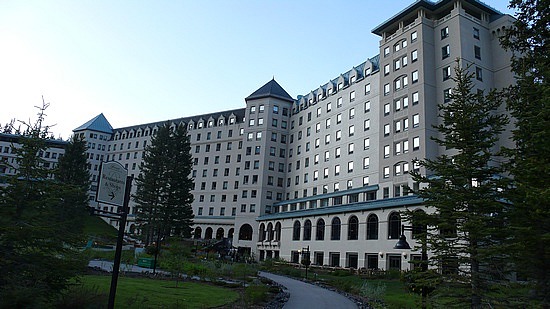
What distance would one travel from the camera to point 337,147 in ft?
213

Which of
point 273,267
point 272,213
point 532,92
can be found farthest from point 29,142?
point 272,213

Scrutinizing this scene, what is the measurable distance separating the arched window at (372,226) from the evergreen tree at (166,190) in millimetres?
28453

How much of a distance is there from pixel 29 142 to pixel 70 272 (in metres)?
4.53

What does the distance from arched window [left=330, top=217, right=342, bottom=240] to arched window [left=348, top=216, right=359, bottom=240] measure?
200cm

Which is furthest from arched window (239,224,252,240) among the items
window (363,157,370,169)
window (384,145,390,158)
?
window (384,145,390,158)

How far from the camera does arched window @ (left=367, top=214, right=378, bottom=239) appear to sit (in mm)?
47406

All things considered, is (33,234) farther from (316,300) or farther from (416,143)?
(416,143)

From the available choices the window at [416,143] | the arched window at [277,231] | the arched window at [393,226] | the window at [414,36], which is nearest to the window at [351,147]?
the window at [416,143]

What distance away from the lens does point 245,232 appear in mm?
76375

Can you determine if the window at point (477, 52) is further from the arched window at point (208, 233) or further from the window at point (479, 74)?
the arched window at point (208, 233)

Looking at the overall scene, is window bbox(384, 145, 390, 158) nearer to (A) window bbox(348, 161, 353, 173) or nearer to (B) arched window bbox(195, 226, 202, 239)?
(A) window bbox(348, 161, 353, 173)

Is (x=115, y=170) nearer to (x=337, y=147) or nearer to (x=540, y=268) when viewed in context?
(x=540, y=268)

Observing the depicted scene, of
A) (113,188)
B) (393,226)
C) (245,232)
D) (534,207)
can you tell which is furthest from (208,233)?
(534,207)

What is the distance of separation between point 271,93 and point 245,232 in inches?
1142
